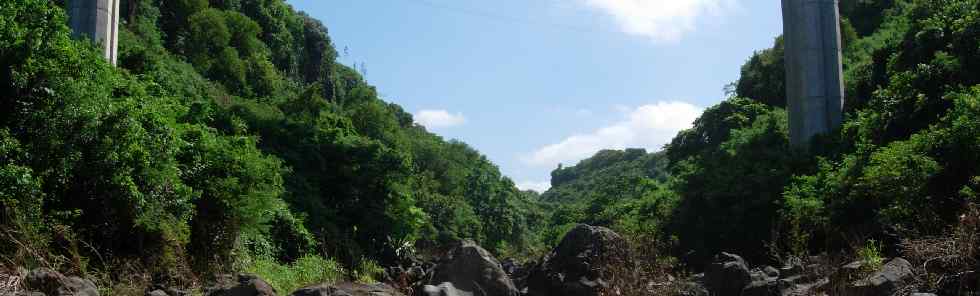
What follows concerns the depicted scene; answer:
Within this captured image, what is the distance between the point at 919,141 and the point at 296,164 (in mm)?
18323

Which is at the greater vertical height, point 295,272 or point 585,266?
point 585,266

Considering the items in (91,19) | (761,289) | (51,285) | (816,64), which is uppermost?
(91,19)

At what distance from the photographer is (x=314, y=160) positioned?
29.7 metres

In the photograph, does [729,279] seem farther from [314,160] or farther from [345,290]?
[314,160]

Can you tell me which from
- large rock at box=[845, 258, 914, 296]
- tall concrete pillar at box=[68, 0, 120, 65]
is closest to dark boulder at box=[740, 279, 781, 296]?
large rock at box=[845, 258, 914, 296]

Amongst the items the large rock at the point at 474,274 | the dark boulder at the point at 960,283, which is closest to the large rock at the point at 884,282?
the dark boulder at the point at 960,283

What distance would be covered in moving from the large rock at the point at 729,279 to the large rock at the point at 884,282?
86.5 inches

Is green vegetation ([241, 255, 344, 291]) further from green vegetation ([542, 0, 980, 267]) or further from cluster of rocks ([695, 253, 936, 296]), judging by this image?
green vegetation ([542, 0, 980, 267])

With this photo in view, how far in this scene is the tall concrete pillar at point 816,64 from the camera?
77.9ft

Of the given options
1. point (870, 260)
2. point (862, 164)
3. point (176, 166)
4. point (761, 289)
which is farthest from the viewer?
point (862, 164)

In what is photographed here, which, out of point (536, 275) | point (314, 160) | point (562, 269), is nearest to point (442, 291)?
point (562, 269)

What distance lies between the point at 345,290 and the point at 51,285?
10.2ft

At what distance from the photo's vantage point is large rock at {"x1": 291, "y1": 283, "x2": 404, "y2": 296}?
10.8 m

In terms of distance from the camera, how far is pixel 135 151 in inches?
550
